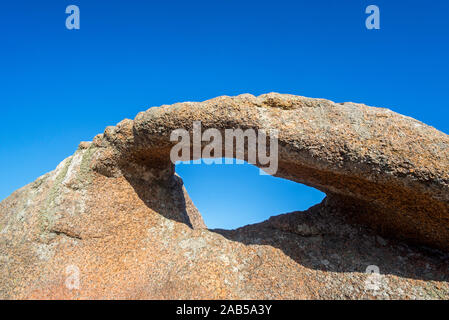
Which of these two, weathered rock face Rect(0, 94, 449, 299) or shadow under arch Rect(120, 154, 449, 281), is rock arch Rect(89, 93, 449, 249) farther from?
shadow under arch Rect(120, 154, 449, 281)

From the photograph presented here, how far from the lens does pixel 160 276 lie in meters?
4.59

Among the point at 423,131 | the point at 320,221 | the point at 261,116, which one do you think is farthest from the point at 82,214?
the point at 423,131

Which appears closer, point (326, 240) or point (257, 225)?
point (326, 240)

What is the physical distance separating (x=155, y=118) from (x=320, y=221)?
136 inches

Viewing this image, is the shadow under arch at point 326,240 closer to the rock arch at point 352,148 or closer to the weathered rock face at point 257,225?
the weathered rock face at point 257,225

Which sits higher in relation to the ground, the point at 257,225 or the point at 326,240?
the point at 257,225

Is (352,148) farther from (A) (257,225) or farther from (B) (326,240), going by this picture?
(A) (257,225)

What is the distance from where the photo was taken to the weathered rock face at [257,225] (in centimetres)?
407

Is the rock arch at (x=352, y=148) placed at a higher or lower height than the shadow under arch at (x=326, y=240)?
higher

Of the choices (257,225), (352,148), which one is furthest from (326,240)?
(352,148)

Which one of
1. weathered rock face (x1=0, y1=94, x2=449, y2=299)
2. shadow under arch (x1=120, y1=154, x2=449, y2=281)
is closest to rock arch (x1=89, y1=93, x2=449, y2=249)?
weathered rock face (x1=0, y1=94, x2=449, y2=299)

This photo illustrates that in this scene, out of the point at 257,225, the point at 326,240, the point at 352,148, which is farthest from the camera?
the point at 257,225

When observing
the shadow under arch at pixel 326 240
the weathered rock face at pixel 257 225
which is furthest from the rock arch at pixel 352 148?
the shadow under arch at pixel 326 240

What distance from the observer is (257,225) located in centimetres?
564
